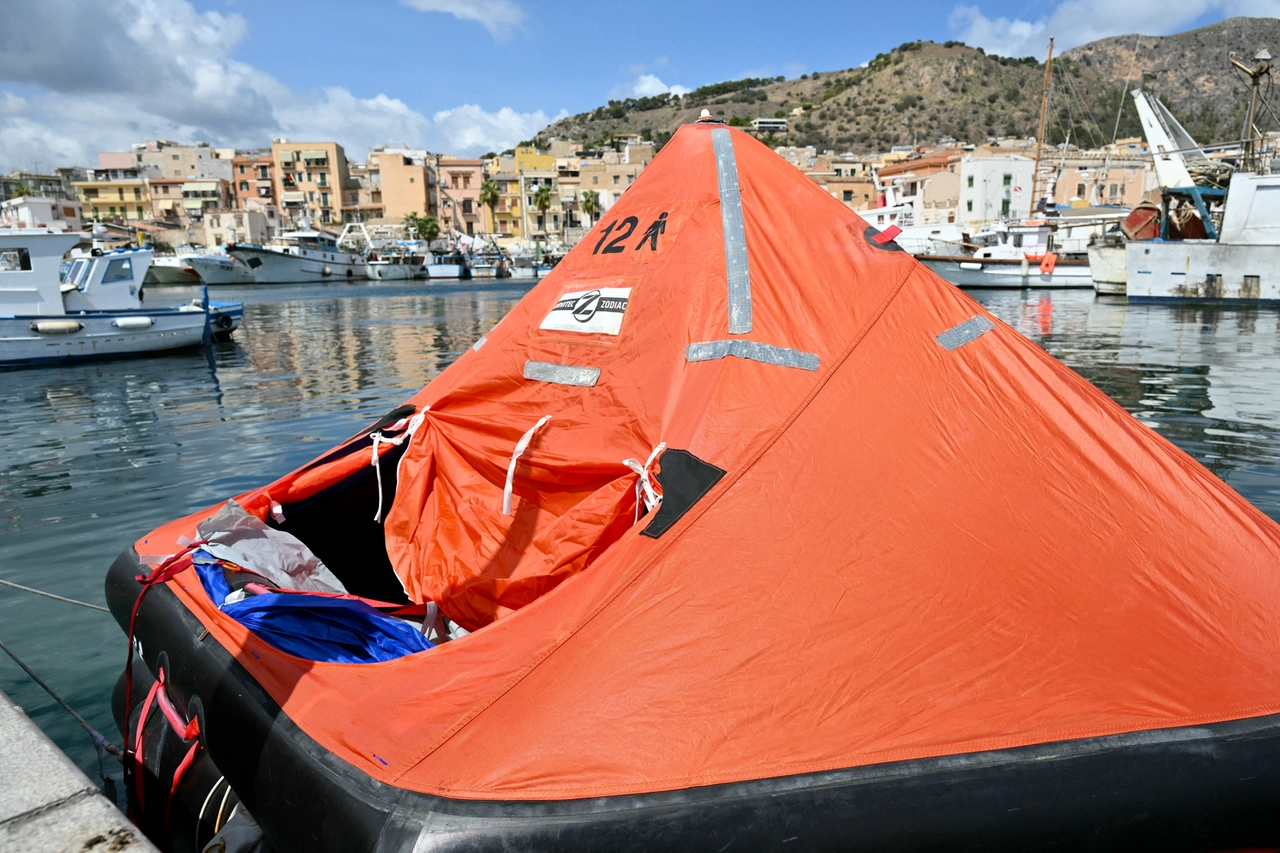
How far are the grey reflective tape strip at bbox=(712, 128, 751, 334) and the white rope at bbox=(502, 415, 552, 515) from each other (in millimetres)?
1205

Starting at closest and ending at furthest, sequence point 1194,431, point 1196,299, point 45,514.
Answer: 1. point 45,514
2. point 1194,431
3. point 1196,299

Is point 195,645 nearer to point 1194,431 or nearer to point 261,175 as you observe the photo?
point 1194,431

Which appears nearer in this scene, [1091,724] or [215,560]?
[1091,724]

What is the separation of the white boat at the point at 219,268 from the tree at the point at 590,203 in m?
35.8

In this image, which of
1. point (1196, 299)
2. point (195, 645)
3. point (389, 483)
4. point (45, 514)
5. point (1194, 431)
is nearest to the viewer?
point (195, 645)

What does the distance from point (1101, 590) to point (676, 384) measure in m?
1.97

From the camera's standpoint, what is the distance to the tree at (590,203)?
84.9 m

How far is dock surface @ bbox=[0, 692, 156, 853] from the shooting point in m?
2.27

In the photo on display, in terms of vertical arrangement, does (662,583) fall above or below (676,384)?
below

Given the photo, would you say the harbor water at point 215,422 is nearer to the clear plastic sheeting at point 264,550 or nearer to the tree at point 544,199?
the clear plastic sheeting at point 264,550

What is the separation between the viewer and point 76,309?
66.2 ft

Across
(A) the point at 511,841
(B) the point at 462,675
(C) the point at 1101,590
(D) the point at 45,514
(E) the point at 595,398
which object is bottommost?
(D) the point at 45,514

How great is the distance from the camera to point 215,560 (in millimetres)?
3684

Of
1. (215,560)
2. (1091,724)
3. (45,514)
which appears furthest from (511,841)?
(45,514)
